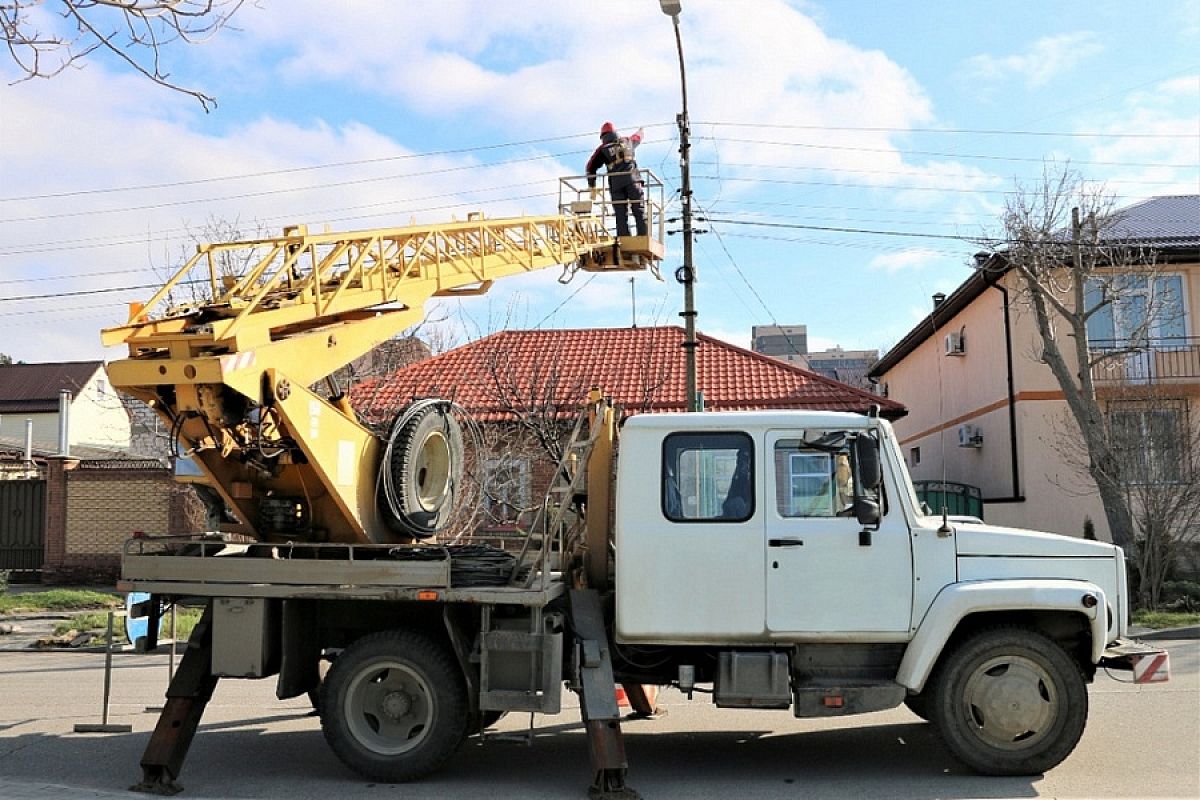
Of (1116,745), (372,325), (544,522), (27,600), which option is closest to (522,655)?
(544,522)

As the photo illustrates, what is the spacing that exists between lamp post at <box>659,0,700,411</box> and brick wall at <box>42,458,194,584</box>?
1306 centimetres

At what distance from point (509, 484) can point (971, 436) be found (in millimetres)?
11671

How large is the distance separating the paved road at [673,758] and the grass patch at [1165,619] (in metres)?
4.91

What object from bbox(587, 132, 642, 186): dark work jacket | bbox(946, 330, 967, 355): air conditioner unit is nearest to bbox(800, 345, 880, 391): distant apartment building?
bbox(946, 330, 967, 355): air conditioner unit

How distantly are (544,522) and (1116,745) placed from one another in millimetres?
4396

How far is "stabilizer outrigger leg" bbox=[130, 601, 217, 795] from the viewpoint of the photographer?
684 cm

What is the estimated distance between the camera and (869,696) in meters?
6.67

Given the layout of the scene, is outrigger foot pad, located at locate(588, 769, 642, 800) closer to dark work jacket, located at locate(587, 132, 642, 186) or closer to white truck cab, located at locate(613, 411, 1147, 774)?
white truck cab, located at locate(613, 411, 1147, 774)

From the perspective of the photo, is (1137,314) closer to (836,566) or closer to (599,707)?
(836,566)

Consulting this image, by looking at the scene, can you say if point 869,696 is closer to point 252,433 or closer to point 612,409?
point 612,409

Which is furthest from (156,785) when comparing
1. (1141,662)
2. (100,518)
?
(100,518)

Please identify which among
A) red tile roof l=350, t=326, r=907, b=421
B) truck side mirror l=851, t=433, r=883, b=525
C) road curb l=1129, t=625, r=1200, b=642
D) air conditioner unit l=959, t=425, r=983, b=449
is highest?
red tile roof l=350, t=326, r=907, b=421

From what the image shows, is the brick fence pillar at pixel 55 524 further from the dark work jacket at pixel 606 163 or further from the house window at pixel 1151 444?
the house window at pixel 1151 444

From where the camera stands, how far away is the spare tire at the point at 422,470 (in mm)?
7992
